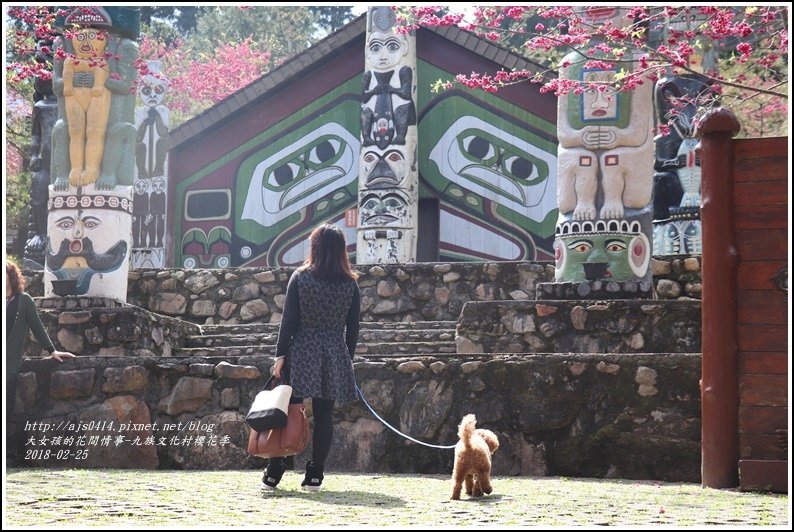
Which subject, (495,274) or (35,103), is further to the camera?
(35,103)

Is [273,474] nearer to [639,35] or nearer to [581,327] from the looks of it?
[639,35]

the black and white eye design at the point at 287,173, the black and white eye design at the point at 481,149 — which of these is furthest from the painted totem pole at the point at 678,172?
the black and white eye design at the point at 287,173

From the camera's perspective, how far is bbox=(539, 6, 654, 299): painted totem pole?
36.4 feet

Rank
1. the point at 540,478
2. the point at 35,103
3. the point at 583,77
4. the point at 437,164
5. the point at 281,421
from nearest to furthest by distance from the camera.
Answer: the point at 281,421 < the point at 540,478 < the point at 583,77 < the point at 35,103 < the point at 437,164

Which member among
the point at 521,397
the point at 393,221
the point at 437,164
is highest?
the point at 437,164

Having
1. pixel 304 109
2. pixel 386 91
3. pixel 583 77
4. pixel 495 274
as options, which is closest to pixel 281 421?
pixel 583 77

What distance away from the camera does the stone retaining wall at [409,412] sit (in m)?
7.75

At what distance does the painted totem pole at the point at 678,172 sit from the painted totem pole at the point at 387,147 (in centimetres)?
344

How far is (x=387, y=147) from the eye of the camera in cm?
1661

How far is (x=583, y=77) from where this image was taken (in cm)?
1126

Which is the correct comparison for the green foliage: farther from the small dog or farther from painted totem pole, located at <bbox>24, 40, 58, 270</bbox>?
the small dog

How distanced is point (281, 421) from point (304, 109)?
12526mm

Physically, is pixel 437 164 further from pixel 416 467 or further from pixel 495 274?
pixel 416 467

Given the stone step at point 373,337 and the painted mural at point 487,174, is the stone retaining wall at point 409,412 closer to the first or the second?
the stone step at point 373,337
